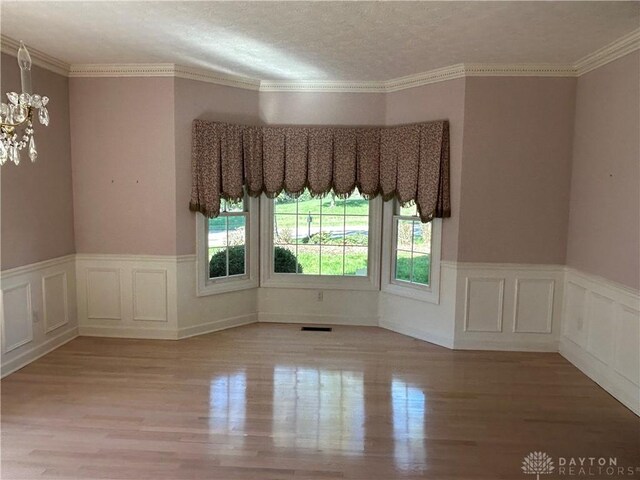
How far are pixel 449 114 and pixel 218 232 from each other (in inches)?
109

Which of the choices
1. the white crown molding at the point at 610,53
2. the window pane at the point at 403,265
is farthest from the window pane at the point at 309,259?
the white crown molding at the point at 610,53

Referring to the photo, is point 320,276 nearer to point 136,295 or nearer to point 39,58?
point 136,295

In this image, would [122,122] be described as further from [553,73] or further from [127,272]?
[553,73]

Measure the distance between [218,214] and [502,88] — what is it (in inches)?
123

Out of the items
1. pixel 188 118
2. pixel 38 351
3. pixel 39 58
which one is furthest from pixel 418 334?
pixel 39 58

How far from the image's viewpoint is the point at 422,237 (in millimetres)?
5195

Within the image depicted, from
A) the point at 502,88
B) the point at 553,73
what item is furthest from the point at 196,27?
the point at 553,73

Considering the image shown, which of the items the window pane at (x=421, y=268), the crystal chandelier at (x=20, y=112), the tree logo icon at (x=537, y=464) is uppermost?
the crystal chandelier at (x=20, y=112)

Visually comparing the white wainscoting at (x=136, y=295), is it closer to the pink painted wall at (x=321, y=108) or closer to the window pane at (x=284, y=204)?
the window pane at (x=284, y=204)

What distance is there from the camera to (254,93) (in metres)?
5.36

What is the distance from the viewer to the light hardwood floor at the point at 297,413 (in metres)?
2.80

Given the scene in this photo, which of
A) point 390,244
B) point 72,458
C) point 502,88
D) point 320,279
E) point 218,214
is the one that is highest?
point 502,88

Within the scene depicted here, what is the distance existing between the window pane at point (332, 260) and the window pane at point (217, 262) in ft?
3.81

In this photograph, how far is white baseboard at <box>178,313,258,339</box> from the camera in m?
5.07
